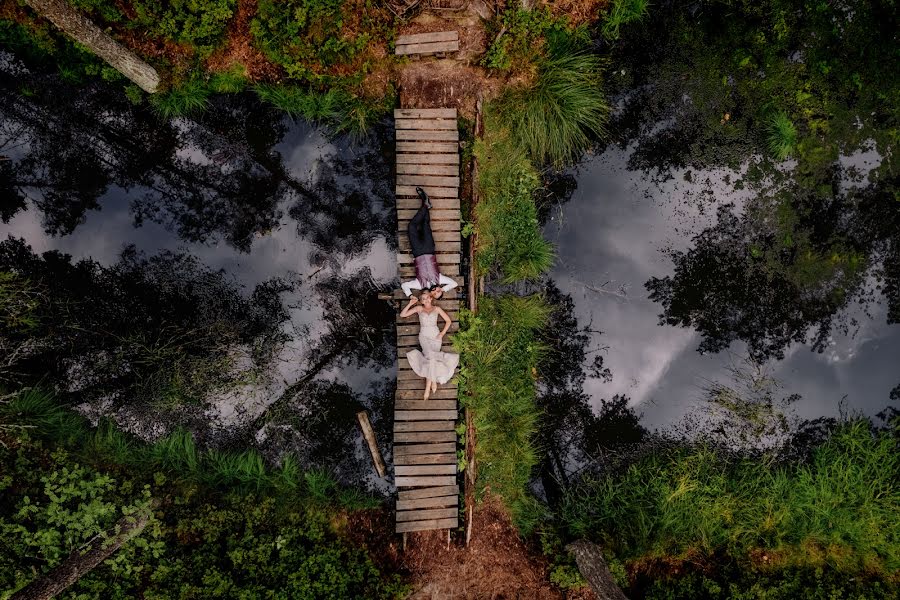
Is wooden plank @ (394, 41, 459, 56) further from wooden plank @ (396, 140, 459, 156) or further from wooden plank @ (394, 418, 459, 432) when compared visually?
wooden plank @ (394, 418, 459, 432)

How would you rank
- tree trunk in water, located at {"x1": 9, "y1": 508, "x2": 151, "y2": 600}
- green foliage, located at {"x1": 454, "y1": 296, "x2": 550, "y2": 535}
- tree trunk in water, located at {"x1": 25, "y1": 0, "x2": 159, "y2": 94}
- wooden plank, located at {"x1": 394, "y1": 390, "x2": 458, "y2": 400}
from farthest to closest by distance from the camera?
green foliage, located at {"x1": 454, "y1": 296, "x2": 550, "y2": 535} → wooden plank, located at {"x1": 394, "y1": 390, "x2": 458, "y2": 400} → tree trunk in water, located at {"x1": 9, "y1": 508, "x2": 151, "y2": 600} → tree trunk in water, located at {"x1": 25, "y1": 0, "x2": 159, "y2": 94}

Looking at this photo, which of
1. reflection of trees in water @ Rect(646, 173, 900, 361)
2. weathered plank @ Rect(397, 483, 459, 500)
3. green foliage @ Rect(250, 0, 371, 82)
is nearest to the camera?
green foliage @ Rect(250, 0, 371, 82)

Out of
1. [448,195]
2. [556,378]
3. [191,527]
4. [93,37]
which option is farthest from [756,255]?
[93,37]

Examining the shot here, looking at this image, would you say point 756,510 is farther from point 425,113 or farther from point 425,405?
point 425,113

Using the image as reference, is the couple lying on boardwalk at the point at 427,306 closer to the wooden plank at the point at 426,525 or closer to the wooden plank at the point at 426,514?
the wooden plank at the point at 426,514

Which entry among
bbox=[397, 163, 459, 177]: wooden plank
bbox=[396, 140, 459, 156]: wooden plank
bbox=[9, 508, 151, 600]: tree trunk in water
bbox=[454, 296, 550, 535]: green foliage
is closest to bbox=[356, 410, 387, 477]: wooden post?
bbox=[454, 296, 550, 535]: green foliage

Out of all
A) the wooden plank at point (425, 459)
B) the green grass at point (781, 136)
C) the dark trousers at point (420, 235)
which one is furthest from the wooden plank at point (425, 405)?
the green grass at point (781, 136)
